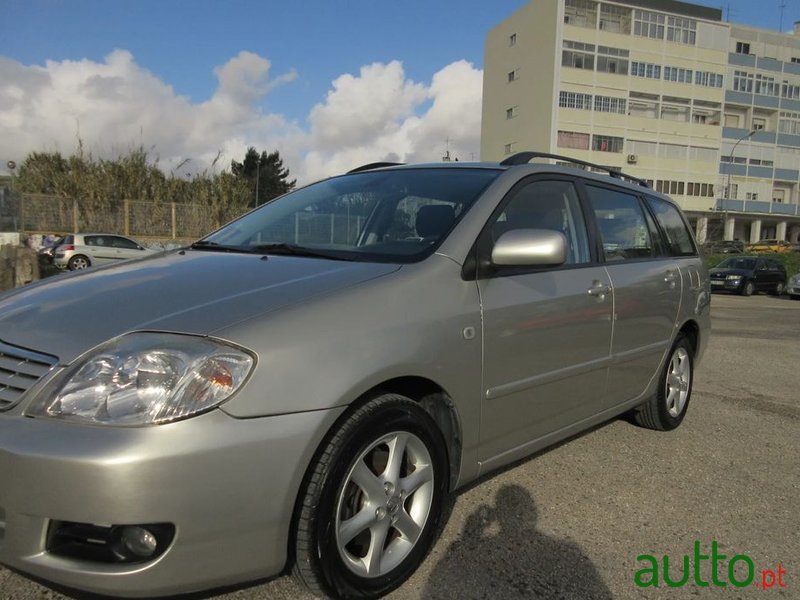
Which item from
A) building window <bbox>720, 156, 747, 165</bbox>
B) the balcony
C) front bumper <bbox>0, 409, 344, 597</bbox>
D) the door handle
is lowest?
front bumper <bbox>0, 409, 344, 597</bbox>

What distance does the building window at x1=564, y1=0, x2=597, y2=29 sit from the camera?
161 feet

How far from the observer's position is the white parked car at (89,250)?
20045 mm

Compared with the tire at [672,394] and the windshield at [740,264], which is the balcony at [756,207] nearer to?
the windshield at [740,264]

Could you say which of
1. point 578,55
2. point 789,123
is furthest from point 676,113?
point 789,123

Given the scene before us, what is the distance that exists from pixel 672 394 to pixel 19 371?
13.2ft

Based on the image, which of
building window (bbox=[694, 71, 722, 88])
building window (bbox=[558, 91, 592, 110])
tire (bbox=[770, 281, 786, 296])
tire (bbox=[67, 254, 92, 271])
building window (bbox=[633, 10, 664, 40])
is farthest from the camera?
building window (bbox=[694, 71, 722, 88])

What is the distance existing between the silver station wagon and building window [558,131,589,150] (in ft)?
163

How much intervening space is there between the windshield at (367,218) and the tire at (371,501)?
28.2 inches

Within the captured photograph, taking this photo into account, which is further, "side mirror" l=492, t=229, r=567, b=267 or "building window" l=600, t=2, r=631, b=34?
"building window" l=600, t=2, r=631, b=34

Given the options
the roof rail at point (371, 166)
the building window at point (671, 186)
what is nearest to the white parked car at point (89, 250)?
the roof rail at point (371, 166)

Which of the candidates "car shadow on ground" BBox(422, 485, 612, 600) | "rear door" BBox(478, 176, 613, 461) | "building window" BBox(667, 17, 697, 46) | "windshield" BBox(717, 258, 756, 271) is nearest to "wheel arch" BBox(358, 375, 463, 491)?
"rear door" BBox(478, 176, 613, 461)

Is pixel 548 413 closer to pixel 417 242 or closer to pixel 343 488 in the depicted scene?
pixel 417 242

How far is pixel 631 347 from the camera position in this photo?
3.58m

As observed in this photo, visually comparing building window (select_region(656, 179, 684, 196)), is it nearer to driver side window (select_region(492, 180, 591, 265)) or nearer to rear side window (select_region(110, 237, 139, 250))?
rear side window (select_region(110, 237, 139, 250))
